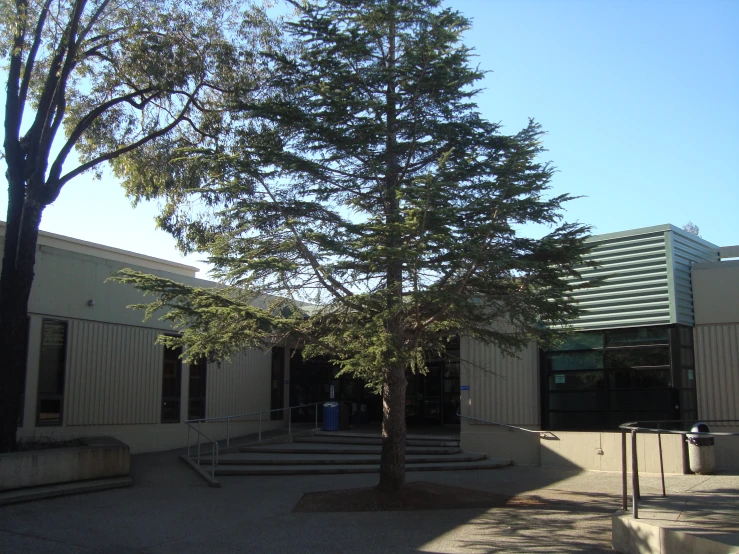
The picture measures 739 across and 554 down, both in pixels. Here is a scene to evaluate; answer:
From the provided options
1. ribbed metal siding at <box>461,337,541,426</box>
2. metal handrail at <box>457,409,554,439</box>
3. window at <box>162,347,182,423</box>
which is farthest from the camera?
window at <box>162,347,182,423</box>

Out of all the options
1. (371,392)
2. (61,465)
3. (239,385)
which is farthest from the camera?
(371,392)

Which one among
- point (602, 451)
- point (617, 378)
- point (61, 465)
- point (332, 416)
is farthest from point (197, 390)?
point (617, 378)

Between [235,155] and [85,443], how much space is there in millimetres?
7139

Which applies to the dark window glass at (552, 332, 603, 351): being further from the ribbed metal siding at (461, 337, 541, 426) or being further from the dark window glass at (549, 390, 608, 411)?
the dark window glass at (549, 390, 608, 411)

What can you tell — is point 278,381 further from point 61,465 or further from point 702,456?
point 702,456

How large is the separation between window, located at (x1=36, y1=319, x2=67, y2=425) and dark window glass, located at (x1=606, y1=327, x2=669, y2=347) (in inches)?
493

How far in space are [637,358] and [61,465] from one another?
11.9m

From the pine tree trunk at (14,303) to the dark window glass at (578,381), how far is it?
11482mm

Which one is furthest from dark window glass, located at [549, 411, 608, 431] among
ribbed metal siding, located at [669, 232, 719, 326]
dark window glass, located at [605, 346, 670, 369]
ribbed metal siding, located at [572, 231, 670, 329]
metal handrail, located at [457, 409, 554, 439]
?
ribbed metal siding, located at [669, 232, 719, 326]

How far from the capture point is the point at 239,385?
20.0 meters

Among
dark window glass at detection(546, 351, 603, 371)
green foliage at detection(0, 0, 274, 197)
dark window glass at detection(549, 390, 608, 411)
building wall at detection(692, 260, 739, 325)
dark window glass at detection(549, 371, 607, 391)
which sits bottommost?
dark window glass at detection(549, 390, 608, 411)

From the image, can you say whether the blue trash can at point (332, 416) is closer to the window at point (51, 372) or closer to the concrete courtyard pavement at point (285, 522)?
the concrete courtyard pavement at point (285, 522)

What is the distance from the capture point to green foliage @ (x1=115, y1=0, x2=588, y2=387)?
9422 mm

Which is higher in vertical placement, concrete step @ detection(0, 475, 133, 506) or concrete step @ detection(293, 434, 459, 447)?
concrete step @ detection(293, 434, 459, 447)
